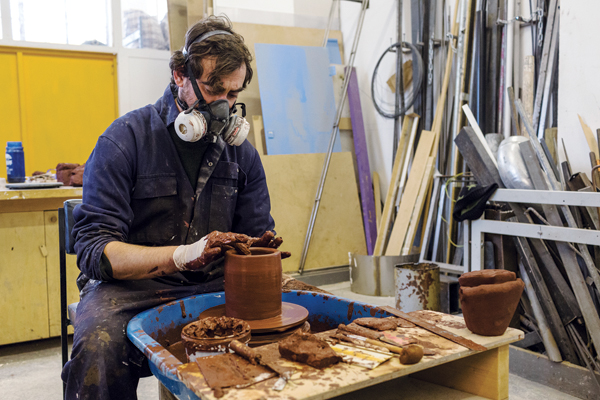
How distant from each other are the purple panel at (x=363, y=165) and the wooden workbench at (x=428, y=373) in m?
3.66

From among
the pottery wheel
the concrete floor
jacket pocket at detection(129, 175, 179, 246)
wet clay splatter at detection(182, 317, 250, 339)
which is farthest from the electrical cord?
wet clay splatter at detection(182, 317, 250, 339)

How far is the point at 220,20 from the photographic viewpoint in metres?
1.87

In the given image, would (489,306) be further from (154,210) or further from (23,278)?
(23,278)

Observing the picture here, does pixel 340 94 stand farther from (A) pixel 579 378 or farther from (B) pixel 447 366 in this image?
(B) pixel 447 366

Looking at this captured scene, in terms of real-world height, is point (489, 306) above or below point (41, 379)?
above

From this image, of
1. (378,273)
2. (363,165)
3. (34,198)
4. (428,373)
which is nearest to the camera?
(428,373)

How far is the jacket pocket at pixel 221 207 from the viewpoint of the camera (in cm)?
184

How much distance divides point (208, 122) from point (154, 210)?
379 millimetres

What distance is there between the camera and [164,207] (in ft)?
5.66

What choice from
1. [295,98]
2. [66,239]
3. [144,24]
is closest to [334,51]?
[295,98]

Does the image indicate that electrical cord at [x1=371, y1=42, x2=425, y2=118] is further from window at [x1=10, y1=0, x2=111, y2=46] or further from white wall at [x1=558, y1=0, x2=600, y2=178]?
window at [x1=10, y1=0, x2=111, y2=46]

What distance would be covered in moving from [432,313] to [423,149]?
300cm

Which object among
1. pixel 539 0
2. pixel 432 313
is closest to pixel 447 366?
pixel 432 313

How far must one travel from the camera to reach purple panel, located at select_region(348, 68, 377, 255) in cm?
499
